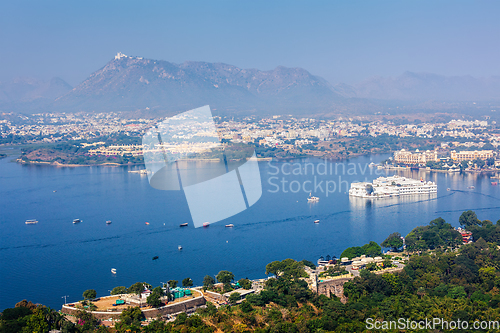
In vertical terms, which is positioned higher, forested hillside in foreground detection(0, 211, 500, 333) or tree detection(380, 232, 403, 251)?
forested hillside in foreground detection(0, 211, 500, 333)

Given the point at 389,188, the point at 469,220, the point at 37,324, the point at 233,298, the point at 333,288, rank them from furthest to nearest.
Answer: the point at 389,188, the point at 469,220, the point at 333,288, the point at 233,298, the point at 37,324

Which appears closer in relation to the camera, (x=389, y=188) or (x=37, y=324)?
(x=37, y=324)

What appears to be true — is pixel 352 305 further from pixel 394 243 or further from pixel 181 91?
pixel 181 91

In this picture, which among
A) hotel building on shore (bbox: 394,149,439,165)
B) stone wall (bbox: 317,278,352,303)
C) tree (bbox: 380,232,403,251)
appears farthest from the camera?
hotel building on shore (bbox: 394,149,439,165)

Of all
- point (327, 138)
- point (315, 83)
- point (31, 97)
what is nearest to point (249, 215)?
point (327, 138)

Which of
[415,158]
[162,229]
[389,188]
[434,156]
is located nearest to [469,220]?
[389,188]

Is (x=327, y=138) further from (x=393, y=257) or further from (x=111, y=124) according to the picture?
(x=393, y=257)

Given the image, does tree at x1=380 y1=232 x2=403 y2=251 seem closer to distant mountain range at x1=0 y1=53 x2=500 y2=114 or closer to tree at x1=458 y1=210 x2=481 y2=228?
tree at x1=458 y1=210 x2=481 y2=228

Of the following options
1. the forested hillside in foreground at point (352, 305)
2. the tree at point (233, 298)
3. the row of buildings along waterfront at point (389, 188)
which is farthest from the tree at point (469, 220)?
the tree at point (233, 298)

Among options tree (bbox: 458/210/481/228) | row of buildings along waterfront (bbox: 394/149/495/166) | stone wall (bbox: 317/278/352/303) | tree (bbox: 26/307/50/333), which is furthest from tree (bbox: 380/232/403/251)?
row of buildings along waterfront (bbox: 394/149/495/166)
